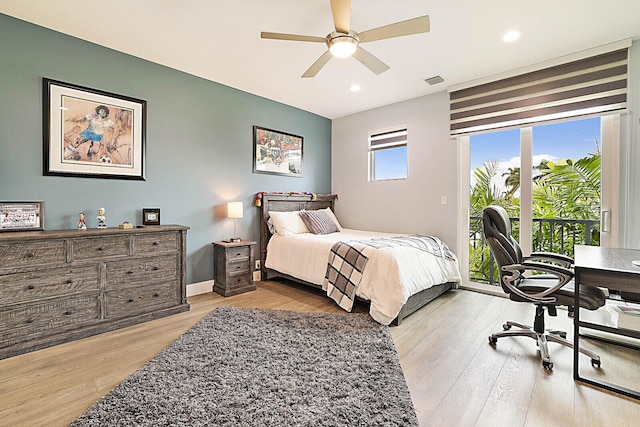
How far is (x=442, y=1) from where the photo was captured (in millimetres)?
2232

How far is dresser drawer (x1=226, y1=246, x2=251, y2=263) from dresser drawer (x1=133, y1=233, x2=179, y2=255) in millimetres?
682

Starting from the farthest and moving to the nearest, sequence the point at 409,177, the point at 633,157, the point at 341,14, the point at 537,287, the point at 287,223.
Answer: the point at 409,177 → the point at 287,223 → the point at 633,157 → the point at 537,287 → the point at 341,14

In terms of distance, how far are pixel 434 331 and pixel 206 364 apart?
6.08 feet

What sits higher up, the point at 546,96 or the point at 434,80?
the point at 434,80

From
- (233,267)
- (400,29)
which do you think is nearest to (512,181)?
(400,29)

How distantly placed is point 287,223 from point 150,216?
5.44 ft

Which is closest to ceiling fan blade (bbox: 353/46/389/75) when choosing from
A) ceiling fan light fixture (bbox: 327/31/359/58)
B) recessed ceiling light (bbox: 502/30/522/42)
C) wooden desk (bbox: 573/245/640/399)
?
ceiling fan light fixture (bbox: 327/31/359/58)

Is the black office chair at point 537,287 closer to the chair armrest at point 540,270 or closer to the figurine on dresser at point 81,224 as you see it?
the chair armrest at point 540,270

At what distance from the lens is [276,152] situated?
450cm

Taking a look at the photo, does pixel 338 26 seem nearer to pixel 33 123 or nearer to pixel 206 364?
pixel 206 364

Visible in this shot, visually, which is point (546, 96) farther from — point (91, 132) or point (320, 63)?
point (91, 132)

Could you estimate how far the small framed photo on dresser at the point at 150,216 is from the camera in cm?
315

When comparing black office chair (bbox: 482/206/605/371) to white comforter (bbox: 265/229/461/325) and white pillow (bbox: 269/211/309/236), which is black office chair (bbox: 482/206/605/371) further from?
white pillow (bbox: 269/211/309/236)

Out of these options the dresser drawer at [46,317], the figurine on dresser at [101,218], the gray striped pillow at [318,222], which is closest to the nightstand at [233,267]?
the gray striped pillow at [318,222]
